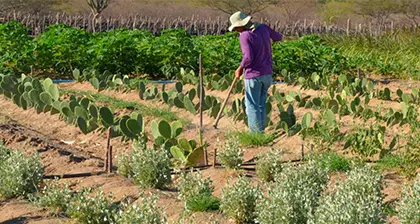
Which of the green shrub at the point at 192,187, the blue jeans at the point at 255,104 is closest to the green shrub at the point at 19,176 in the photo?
the green shrub at the point at 192,187

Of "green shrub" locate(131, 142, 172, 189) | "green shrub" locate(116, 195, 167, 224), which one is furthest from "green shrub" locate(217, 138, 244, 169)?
"green shrub" locate(116, 195, 167, 224)

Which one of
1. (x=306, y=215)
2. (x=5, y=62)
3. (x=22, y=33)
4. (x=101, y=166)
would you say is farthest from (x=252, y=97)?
(x=22, y=33)

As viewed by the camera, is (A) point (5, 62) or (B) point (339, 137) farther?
(A) point (5, 62)

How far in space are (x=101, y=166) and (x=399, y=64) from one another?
8969 mm

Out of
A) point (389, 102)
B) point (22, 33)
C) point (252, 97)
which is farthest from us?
point (22, 33)

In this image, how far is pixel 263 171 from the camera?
6.45 meters

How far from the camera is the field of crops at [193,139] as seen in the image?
17.6 feet

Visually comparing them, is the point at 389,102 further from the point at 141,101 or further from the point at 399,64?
the point at 399,64

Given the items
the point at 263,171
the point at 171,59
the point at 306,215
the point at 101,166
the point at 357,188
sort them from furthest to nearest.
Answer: the point at 171,59 < the point at 101,166 < the point at 263,171 < the point at 357,188 < the point at 306,215

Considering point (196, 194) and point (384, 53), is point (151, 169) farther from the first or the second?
point (384, 53)

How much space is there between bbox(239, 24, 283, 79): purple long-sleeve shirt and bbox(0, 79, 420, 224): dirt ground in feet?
2.33

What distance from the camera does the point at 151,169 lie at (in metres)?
6.22

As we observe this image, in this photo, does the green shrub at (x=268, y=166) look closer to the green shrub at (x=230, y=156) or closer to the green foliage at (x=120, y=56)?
the green shrub at (x=230, y=156)

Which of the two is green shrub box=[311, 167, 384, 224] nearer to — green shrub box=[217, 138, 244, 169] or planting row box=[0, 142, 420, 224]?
planting row box=[0, 142, 420, 224]
